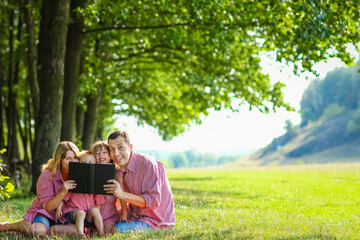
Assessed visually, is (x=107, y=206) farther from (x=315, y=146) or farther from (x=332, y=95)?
(x=332, y=95)

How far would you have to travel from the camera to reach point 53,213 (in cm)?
770

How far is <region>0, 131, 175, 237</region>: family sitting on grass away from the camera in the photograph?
24.1ft

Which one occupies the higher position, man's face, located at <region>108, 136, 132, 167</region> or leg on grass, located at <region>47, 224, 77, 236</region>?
man's face, located at <region>108, 136, 132, 167</region>

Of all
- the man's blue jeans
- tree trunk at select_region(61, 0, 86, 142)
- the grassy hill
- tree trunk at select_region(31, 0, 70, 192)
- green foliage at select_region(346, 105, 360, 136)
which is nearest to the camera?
the man's blue jeans

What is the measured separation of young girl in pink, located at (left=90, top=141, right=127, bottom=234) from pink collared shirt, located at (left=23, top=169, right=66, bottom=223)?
61cm

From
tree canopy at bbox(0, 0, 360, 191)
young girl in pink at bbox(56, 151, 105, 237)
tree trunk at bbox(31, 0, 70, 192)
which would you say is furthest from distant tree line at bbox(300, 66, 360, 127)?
young girl in pink at bbox(56, 151, 105, 237)

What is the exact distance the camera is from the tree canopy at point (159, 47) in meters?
14.1

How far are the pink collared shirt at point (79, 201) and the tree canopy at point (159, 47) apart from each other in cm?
651

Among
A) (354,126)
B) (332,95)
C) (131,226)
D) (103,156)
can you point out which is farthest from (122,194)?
(332,95)

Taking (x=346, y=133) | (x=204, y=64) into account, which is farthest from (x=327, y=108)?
(x=204, y=64)

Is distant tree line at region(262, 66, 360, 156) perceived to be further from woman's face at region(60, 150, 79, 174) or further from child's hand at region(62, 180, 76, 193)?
child's hand at region(62, 180, 76, 193)

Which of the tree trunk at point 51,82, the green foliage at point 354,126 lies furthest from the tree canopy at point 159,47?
the green foliage at point 354,126

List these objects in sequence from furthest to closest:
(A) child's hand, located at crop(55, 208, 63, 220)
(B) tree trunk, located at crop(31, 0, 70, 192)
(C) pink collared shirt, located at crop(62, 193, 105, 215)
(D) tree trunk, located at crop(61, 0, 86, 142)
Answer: (D) tree trunk, located at crop(61, 0, 86, 142) → (B) tree trunk, located at crop(31, 0, 70, 192) → (C) pink collared shirt, located at crop(62, 193, 105, 215) → (A) child's hand, located at crop(55, 208, 63, 220)

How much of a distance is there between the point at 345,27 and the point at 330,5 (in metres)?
0.88
